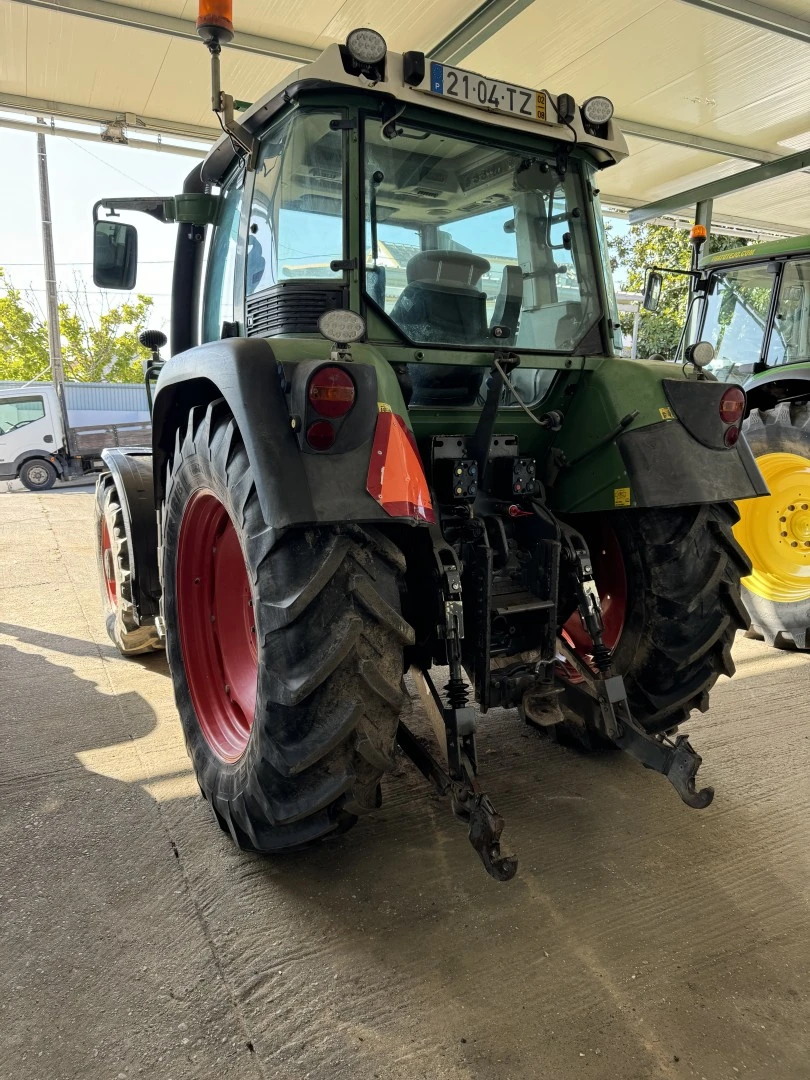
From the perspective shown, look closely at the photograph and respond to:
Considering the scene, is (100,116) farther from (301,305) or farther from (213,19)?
(301,305)

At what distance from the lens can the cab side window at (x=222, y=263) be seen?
2.97 metres

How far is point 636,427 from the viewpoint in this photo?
2660 millimetres

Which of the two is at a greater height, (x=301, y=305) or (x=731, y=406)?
(x=301, y=305)

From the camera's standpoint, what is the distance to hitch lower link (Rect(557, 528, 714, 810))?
7.38 feet

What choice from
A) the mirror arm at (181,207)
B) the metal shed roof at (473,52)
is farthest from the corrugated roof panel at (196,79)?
the mirror arm at (181,207)

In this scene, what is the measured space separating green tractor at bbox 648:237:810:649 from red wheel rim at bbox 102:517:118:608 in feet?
12.9

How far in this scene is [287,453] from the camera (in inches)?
77.6

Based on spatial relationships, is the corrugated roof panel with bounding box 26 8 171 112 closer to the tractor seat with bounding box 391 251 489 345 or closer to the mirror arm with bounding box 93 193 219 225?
the mirror arm with bounding box 93 193 219 225

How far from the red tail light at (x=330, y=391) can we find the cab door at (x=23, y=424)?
52.9 feet

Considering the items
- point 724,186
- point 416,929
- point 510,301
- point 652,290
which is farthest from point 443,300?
point 724,186

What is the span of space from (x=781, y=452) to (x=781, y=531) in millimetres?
525

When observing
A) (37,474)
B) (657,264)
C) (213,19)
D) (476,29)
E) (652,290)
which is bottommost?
(37,474)

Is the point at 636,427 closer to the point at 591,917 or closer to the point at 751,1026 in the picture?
the point at 591,917

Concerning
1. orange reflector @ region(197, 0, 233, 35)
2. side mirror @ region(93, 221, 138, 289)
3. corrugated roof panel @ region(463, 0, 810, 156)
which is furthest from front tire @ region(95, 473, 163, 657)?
corrugated roof panel @ region(463, 0, 810, 156)
